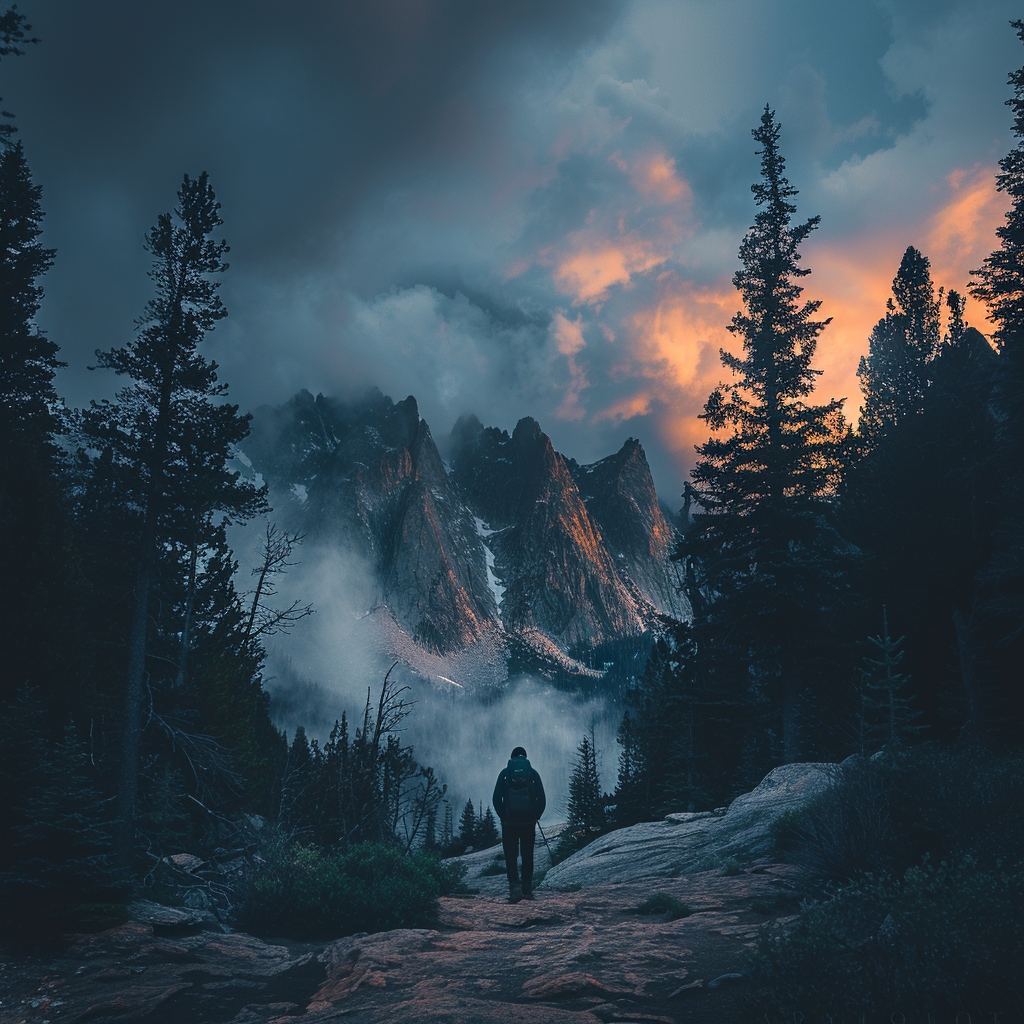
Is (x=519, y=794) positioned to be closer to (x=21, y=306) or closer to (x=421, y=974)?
(x=421, y=974)

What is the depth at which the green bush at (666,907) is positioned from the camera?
25.4 feet

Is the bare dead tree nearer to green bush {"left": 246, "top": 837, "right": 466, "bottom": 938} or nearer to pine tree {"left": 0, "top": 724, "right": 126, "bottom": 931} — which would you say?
green bush {"left": 246, "top": 837, "right": 466, "bottom": 938}

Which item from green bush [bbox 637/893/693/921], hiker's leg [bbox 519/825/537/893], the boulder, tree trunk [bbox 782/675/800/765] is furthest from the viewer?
tree trunk [bbox 782/675/800/765]

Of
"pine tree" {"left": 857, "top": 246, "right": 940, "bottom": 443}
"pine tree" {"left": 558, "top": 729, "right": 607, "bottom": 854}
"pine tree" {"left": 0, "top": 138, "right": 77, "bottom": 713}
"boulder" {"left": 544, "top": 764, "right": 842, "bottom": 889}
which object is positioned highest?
"pine tree" {"left": 857, "top": 246, "right": 940, "bottom": 443}

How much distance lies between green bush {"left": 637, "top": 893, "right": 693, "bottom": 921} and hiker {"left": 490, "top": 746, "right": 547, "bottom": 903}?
226 centimetres

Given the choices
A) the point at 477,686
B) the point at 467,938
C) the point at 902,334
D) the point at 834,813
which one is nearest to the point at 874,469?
the point at 902,334

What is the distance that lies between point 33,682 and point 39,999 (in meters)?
7.23

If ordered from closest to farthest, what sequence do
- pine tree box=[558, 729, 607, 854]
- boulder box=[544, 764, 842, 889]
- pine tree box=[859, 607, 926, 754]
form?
boulder box=[544, 764, 842, 889] < pine tree box=[859, 607, 926, 754] < pine tree box=[558, 729, 607, 854]

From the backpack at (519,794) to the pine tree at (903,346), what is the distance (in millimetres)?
38404

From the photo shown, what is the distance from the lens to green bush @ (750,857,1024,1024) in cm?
327

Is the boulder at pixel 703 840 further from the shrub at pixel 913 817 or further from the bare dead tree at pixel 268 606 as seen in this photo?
the bare dead tree at pixel 268 606

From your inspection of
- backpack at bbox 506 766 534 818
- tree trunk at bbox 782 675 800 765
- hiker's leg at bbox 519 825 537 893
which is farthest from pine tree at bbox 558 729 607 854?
backpack at bbox 506 766 534 818

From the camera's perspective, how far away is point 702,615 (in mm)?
19141

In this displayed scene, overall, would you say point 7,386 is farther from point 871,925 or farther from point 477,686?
point 477,686
